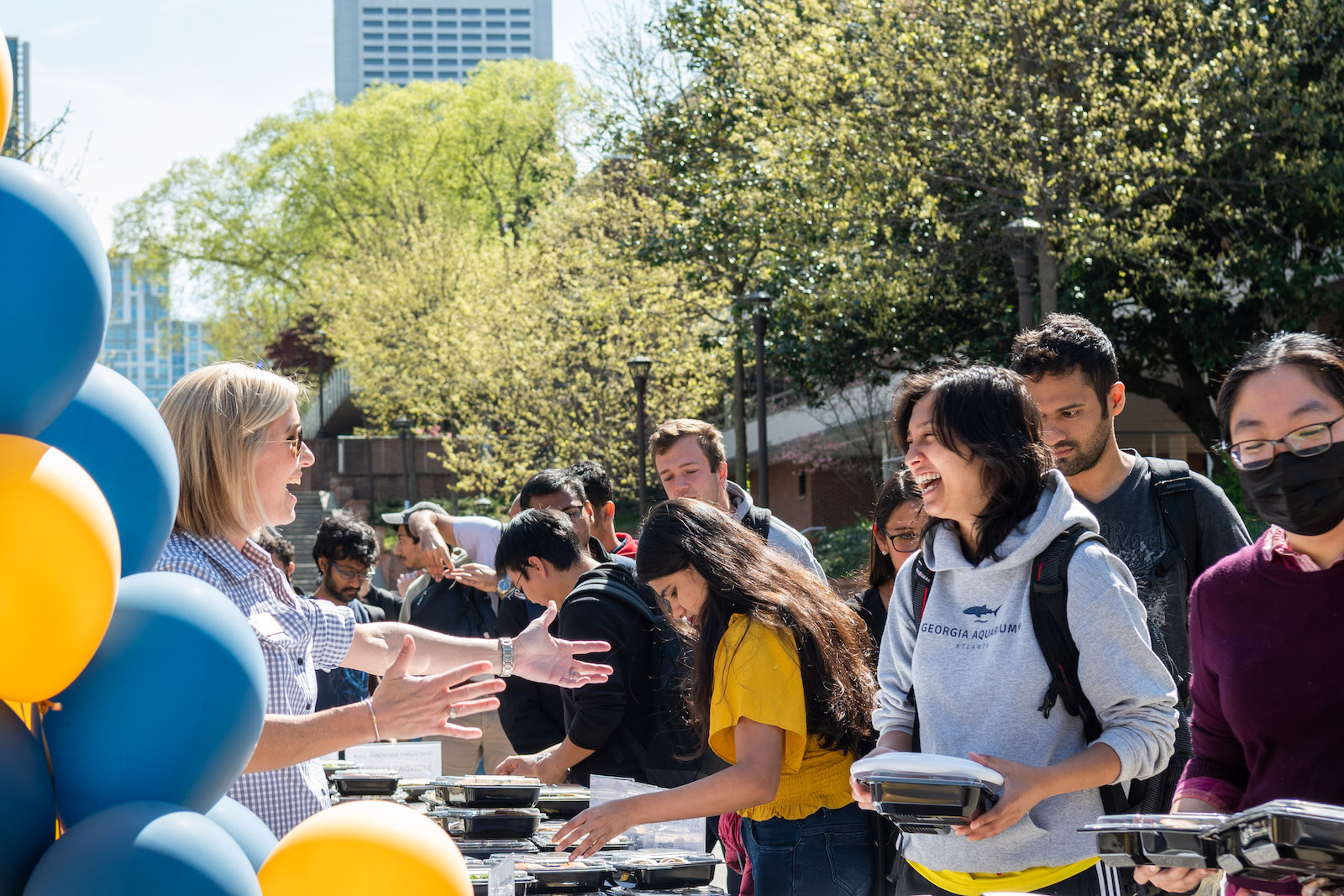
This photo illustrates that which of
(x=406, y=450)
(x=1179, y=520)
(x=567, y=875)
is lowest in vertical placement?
(x=567, y=875)

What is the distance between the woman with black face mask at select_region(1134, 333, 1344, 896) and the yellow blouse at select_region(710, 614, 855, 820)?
→ 105cm

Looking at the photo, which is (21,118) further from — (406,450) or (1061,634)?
(406,450)

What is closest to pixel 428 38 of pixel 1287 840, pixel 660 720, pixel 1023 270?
pixel 1023 270

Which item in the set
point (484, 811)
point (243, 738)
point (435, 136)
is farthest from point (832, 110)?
point (435, 136)

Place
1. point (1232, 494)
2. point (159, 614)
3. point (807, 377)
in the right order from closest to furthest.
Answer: point (159, 614) → point (1232, 494) → point (807, 377)

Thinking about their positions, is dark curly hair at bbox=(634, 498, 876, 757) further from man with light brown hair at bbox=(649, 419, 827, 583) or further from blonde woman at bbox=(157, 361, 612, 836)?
man with light brown hair at bbox=(649, 419, 827, 583)

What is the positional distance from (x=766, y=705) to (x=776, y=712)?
0.10 ft

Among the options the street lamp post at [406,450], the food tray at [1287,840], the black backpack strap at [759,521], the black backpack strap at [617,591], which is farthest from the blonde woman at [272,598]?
the street lamp post at [406,450]

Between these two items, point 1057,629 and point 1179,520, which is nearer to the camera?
point 1057,629

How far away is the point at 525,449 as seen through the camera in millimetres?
27406

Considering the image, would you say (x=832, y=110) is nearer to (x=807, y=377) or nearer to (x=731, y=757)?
(x=807, y=377)

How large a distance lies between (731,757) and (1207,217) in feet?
46.6

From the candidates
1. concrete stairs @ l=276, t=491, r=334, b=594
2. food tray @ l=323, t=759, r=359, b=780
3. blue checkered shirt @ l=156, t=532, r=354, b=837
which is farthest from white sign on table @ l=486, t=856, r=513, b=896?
concrete stairs @ l=276, t=491, r=334, b=594

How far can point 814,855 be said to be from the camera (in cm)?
338
